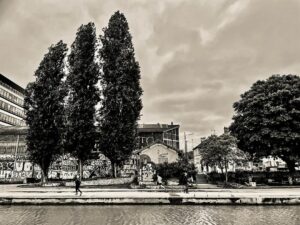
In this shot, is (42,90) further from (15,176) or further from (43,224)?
(43,224)

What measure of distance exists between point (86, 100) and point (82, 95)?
3.11 feet

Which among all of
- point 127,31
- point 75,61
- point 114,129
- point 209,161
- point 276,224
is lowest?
point 276,224

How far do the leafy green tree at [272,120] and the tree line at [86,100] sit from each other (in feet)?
48.3

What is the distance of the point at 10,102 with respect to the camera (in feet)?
268

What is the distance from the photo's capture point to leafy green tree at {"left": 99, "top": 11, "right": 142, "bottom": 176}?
35.0 metres

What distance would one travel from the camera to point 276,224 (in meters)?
11.1

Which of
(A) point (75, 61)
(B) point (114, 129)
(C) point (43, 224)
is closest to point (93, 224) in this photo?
(C) point (43, 224)

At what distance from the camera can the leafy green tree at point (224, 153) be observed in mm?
38094

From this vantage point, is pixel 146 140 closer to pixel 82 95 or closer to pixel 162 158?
pixel 162 158

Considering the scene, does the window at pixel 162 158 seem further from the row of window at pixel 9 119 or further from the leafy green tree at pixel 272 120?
the row of window at pixel 9 119

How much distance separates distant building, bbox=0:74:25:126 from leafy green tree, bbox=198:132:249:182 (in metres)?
58.6

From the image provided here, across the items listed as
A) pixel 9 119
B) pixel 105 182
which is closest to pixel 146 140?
pixel 105 182

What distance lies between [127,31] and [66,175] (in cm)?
2825

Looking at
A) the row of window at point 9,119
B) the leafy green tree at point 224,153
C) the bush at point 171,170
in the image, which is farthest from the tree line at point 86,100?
the row of window at point 9,119
